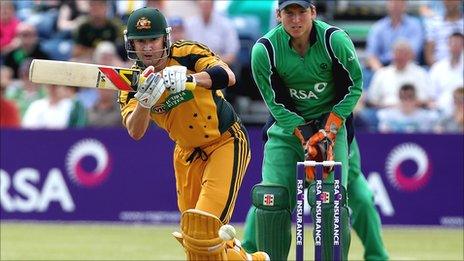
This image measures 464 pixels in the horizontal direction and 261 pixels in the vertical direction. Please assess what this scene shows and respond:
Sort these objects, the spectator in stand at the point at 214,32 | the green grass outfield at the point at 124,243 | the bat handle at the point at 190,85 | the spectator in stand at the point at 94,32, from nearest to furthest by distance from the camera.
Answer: the bat handle at the point at 190,85
the green grass outfield at the point at 124,243
the spectator in stand at the point at 214,32
the spectator in stand at the point at 94,32

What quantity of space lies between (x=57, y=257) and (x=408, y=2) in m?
7.93

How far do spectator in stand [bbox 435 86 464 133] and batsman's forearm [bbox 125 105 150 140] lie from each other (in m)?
6.57

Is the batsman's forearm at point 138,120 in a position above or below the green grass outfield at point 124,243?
above

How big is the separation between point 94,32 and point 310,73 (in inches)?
298

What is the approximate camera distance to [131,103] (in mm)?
7434

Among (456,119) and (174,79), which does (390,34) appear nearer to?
(456,119)

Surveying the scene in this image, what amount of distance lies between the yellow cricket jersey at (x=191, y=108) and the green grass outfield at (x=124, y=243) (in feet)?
9.19

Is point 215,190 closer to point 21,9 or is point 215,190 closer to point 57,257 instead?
point 57,257

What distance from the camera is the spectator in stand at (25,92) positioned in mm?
14594

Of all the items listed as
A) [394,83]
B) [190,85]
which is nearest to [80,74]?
[190,85]

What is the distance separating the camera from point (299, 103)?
8.20 meters

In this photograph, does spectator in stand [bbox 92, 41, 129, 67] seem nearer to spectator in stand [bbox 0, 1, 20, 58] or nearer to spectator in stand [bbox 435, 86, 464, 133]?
spectator in stand [bbox 0, 1, 20, 58]

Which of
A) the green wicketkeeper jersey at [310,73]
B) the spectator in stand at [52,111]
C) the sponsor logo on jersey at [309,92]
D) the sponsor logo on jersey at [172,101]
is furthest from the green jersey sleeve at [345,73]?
the spectator in stand at [52,111]

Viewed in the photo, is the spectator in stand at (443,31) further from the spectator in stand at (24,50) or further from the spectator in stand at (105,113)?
the spectator in stand at (24,50)
